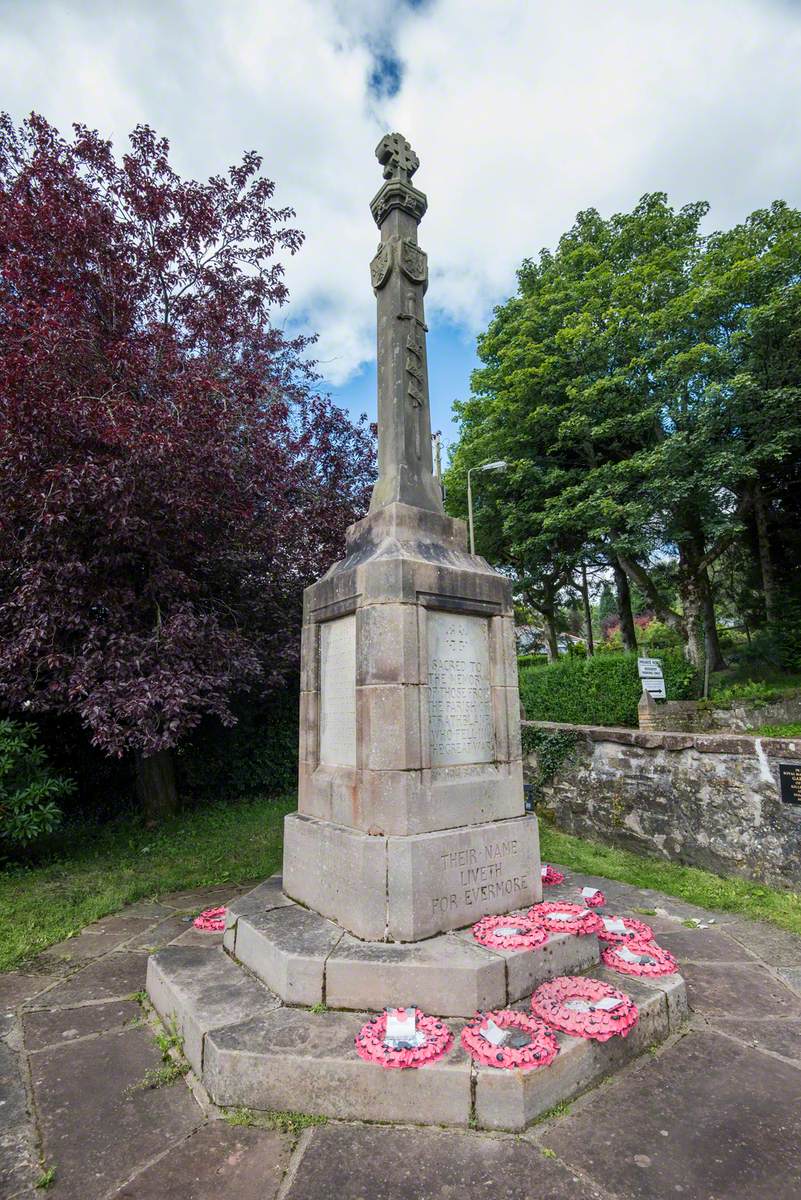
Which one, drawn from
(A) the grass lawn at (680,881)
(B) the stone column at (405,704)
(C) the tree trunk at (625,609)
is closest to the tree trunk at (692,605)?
(C) the tree trunk at (625,609)

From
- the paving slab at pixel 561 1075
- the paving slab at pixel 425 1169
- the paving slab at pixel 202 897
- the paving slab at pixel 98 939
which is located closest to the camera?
the paving slab at pixel 425 1169

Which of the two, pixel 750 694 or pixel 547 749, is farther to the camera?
pixel 750 694

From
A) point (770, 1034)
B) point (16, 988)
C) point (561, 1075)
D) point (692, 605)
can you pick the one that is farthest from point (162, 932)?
point (692, 605)

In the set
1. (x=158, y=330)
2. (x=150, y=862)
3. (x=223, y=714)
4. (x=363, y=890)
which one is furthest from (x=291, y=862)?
(x=158, y=330)

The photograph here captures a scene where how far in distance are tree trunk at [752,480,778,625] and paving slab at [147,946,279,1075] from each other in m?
16.8

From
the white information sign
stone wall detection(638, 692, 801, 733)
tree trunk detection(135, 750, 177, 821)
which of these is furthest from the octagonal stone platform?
stone wall detection(638, 692, 801, 733)

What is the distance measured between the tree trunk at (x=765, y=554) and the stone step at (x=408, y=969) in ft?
52.3

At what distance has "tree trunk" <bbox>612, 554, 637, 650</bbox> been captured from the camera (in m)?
19.1

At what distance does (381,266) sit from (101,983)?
213 inches

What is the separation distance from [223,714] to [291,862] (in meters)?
2.92

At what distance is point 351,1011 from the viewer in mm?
2957

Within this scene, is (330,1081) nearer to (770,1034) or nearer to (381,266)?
(770,1034)

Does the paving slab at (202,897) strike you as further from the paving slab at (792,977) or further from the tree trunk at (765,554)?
the tree trunk at (765,554)

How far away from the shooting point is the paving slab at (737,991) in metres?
3.23
